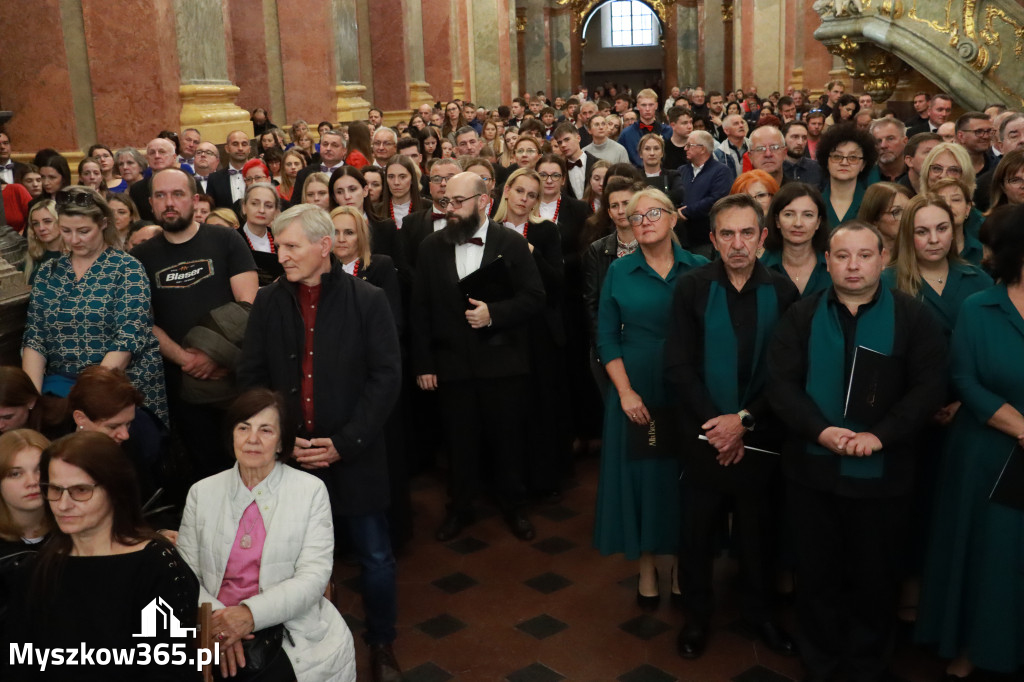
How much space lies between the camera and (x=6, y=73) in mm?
9594

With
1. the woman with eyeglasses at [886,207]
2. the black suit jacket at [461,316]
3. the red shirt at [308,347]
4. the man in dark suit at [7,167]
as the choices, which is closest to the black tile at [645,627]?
the black suit jacket at [461,316]

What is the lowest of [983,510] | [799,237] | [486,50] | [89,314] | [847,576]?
[847,576]

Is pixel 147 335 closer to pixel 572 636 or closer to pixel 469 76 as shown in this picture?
pixel 572 636

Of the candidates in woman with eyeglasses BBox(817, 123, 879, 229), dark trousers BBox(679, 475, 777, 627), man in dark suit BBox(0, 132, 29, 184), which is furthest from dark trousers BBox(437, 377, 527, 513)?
man in dark suit BBox(0, 132, 29, 184)

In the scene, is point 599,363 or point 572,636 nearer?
point 572,636

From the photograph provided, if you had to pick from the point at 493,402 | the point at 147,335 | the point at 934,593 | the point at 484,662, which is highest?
the point at 147,335

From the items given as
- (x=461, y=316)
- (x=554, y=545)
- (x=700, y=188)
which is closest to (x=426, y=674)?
(x=554, y=545)

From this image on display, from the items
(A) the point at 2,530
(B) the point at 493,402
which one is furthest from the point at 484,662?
(A) the point at 2,530

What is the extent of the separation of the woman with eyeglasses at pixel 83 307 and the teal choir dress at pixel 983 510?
3.40 meters

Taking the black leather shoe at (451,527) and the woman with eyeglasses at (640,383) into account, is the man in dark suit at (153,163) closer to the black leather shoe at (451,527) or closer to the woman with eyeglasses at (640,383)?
the black leather shoe at (451,527)

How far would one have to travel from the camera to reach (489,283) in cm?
547

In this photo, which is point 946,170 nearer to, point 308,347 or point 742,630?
point 742,630

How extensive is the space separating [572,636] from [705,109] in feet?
50.9

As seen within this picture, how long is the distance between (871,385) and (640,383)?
3.63 feet
